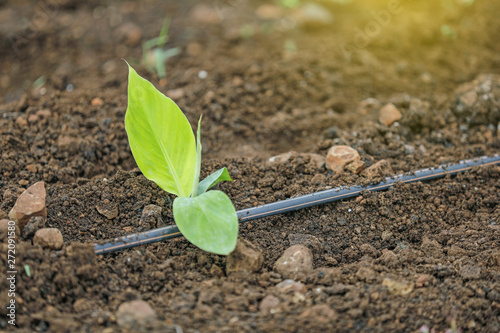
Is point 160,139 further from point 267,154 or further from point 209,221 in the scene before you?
point 267,154

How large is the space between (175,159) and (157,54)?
3.59 ft

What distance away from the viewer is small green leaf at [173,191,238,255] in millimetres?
1305

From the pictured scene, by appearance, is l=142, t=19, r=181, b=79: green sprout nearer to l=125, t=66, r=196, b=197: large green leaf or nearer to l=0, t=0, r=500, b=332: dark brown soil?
l=0, t=0, r=500, b=332: dark brown soil

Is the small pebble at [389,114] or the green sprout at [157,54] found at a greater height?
the small pebble at [389,114]

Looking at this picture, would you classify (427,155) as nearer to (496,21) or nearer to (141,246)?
(141,246)

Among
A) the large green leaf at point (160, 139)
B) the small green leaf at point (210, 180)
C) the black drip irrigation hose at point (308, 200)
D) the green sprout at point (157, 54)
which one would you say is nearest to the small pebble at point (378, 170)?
the black drip irrigation hose at point (308, 200)

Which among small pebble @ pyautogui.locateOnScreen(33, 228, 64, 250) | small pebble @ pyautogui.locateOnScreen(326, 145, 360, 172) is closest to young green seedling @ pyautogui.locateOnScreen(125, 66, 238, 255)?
small pebble @ pyautogui.locateOnScreen(33, 228, 64, 250)

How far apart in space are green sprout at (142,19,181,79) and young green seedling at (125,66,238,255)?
1018mm

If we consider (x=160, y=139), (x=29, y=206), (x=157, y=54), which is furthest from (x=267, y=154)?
(x=29, y=206)

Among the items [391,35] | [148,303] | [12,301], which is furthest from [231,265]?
[391,35]

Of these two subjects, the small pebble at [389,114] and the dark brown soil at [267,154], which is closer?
the dark brown soil at [267,154]

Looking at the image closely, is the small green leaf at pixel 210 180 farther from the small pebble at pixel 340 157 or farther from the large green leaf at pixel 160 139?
the small pebble at pixel 340 157

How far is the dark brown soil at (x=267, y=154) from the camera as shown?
126 centimetres

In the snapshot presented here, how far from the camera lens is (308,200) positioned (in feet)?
5.40
